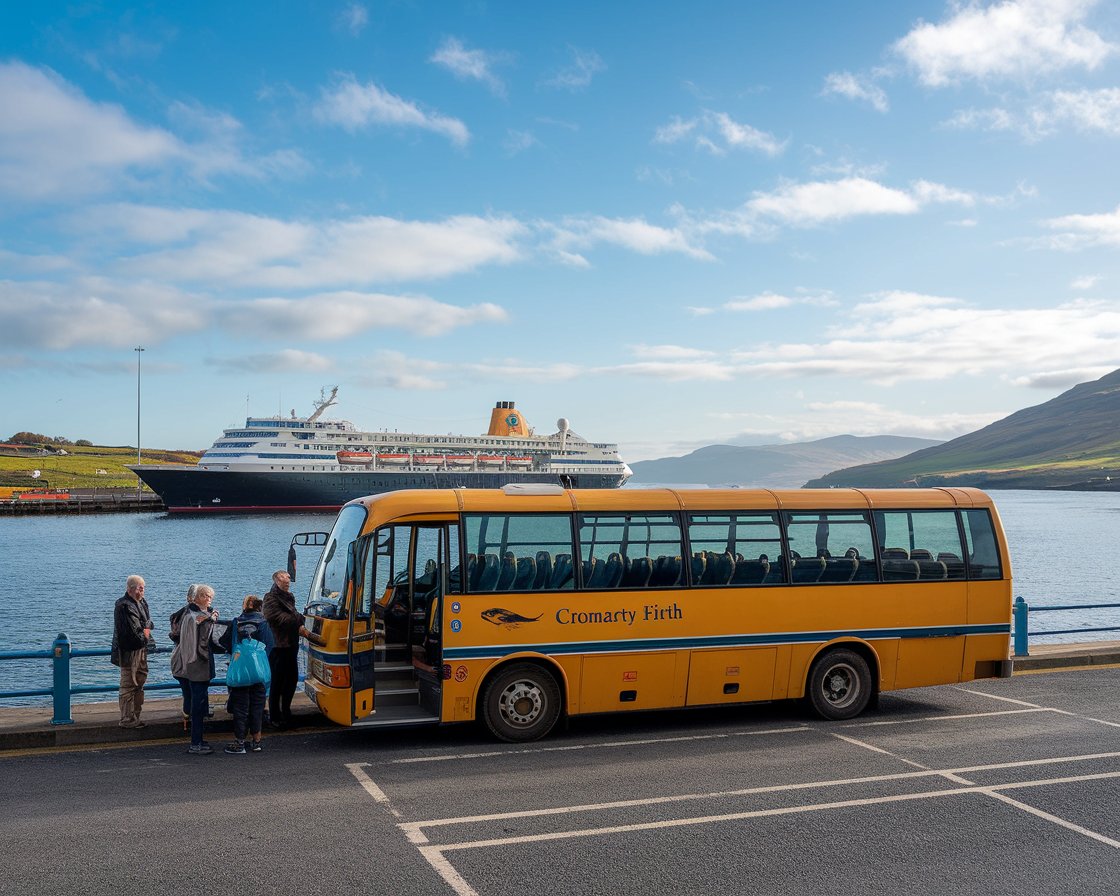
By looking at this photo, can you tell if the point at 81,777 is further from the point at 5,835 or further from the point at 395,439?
the point at 395,439

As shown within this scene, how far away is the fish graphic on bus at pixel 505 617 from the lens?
35.1ft

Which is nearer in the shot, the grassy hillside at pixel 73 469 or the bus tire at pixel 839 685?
the bus tire at pixel 839 685

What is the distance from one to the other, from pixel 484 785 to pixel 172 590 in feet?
125

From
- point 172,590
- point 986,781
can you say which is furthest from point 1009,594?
point 172,590

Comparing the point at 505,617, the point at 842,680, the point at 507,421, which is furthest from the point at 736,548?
the point at 507,421

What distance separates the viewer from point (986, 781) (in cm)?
913

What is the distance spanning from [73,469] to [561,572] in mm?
153063

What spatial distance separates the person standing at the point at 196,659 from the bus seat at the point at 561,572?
3.82 m

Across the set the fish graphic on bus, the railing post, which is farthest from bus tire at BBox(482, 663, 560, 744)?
the railing post

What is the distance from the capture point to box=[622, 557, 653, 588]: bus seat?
37.2 feet

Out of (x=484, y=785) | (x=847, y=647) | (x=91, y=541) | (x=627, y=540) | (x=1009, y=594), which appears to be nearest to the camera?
(x=484, y=785)

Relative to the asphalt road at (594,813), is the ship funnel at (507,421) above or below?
above

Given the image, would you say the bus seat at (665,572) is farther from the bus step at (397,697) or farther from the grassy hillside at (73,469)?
the grassy hillside at (73,469)

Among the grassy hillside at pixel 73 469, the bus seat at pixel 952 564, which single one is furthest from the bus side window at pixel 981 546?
the grassy hillside at pixel 73 469
